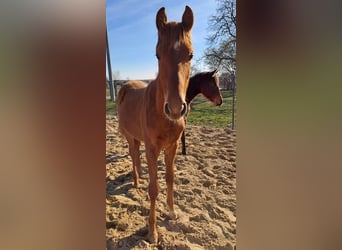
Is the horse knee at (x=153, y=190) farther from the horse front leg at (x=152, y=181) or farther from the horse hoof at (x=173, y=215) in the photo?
the horse hoof at (x=173, y=215)

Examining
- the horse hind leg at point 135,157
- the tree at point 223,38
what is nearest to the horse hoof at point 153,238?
the horse hind leg at point 135,157

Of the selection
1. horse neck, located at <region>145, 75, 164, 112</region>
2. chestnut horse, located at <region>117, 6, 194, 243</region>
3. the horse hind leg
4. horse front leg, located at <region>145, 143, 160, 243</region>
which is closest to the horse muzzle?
chestnut horse, located at <region>117, 6, 194, 243</region>

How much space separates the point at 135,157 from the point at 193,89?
0.46 meters

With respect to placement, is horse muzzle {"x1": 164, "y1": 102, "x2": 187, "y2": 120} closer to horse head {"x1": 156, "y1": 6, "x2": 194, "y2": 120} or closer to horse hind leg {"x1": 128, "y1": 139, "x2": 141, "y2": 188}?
horse head {"x1": 156, "y1": 6, "x2": 194, "y2": 120}

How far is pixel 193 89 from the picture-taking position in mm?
899

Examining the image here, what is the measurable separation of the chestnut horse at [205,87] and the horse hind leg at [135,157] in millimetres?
394

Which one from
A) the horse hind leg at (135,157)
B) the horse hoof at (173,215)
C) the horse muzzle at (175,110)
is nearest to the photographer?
the horse muzzle at (175,110)

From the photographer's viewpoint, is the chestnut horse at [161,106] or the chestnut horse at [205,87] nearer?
the chestnut horse at [161,106]

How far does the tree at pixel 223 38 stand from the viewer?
2.43 feet

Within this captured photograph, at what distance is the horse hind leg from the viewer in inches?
41.0

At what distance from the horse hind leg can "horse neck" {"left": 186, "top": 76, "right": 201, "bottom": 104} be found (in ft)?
1.31
